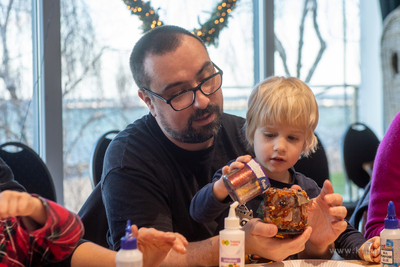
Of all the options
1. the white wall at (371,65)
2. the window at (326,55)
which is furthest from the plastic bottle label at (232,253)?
the white wall at (371,65)

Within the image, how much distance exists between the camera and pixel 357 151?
2.97 meters

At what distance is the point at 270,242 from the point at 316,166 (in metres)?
1.25

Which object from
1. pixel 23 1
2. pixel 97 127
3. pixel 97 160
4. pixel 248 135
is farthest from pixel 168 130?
pixel 23 1

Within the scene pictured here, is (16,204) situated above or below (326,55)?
below

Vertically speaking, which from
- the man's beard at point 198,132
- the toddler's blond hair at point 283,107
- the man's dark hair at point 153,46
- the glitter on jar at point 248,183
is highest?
the man's dark hair at point 153,46

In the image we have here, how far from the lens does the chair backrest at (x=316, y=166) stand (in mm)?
2139

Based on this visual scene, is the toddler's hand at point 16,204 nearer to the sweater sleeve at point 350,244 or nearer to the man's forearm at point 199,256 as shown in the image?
the man's forearm at point 199,256

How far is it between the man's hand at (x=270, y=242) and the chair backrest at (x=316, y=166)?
1096mm

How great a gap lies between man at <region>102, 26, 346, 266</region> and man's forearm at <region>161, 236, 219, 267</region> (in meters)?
0.03

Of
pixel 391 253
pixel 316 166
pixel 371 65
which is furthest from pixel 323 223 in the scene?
pixel 371 65

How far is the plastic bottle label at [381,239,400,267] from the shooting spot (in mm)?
993

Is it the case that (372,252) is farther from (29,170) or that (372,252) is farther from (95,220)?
(29,170)

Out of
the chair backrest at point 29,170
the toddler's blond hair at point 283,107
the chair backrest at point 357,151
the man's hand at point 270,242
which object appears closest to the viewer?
the man's hand at point 270,242

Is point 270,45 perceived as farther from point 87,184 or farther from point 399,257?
point 399,257
